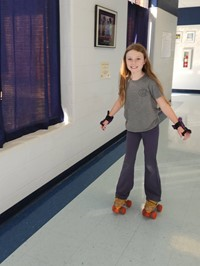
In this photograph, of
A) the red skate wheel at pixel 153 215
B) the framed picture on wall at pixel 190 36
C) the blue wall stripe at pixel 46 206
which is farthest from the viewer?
the framed picture on wall at pixel 190 36

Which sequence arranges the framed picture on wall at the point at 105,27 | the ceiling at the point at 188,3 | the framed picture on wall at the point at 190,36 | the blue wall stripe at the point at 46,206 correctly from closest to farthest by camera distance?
the blue wall stripe at the point at 46,206, the framed picture on wall at the point at 105,27, the ceiling at the point at 188,3, the framed picture on wall at the point at 190,36

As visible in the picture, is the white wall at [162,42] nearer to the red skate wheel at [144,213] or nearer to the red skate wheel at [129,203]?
the red skate wheel at [129,203]

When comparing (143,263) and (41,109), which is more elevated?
(41,109)

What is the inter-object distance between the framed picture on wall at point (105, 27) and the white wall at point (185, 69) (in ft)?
20.8

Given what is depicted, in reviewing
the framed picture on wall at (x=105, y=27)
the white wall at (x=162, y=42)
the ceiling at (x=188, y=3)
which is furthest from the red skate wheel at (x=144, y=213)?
the ceiling at (x=188, y=3)

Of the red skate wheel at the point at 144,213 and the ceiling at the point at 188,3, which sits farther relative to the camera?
the ceiling at the point at 188,3

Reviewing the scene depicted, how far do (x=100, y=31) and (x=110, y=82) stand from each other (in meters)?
0.74

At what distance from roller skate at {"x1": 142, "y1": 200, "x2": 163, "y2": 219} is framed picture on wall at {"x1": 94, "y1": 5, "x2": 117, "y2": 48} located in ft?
6.10

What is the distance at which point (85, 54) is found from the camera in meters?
3.00

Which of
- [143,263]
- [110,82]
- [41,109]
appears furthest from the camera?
[110,82]

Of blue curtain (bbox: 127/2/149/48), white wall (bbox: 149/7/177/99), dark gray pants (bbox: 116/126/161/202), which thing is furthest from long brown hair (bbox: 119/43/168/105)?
white wall (bbox: 149/7/177/99)

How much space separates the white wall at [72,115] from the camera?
7.36 ft

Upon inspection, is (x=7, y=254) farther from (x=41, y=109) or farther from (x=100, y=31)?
(x=100, y=31)

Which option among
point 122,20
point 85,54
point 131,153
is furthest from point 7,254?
point 122,20
